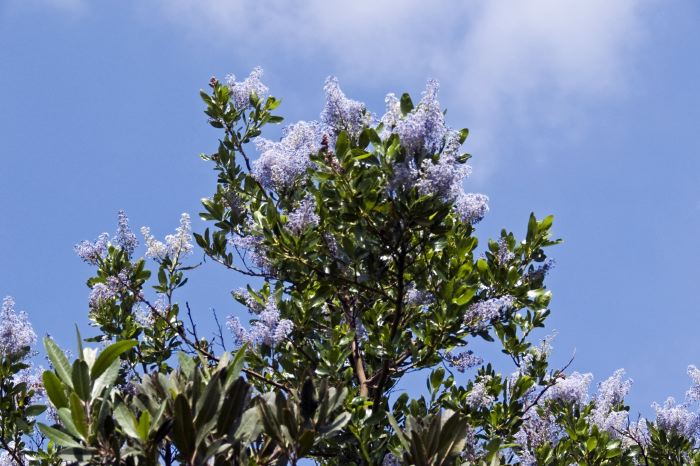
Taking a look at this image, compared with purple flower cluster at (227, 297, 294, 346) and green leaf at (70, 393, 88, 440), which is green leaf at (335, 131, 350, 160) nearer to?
purple flower cluster at (227, 297, 294, 346)

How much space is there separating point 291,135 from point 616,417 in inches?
159

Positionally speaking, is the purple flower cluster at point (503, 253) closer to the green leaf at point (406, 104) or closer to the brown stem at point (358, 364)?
the brown stem at point (358, 364)

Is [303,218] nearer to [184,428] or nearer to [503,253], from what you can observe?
[503,253]

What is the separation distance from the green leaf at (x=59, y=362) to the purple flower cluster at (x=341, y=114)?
9.74 ft

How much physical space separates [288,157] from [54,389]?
330cm

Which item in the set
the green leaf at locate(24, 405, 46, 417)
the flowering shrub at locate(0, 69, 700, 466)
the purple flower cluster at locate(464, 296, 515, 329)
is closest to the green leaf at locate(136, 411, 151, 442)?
the flowering shrub at locate(0, 69, 700, 466)

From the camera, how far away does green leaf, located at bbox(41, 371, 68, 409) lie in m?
4.16

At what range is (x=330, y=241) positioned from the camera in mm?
6930

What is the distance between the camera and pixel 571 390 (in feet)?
27.9

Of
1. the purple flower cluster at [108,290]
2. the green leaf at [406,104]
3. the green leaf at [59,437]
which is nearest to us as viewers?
the green leaf at [59,437]

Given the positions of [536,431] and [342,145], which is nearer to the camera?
[342,145]

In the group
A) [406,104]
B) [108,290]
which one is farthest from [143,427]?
[108,290]

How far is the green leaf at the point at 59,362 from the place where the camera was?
421cm

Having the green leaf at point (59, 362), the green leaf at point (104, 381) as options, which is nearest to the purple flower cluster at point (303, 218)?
the green leaf at point (104, 381)
